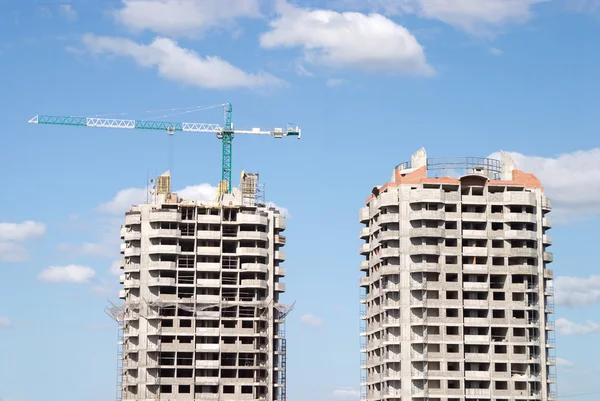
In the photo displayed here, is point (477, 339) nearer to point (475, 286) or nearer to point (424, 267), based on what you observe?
point (475, 286)

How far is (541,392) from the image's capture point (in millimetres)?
196375

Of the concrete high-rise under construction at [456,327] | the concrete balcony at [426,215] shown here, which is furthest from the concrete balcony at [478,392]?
the concrete balcony at [426,215]

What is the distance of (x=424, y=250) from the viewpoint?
19850 cm

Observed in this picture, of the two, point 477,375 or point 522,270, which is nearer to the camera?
point 477,375

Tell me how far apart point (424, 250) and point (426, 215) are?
5.38 m

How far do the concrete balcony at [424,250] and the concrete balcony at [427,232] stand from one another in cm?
177

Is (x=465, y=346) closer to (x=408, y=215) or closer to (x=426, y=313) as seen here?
(x=426, y=313)

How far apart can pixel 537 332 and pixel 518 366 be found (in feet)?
20.5

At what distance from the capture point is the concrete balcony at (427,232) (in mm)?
198250

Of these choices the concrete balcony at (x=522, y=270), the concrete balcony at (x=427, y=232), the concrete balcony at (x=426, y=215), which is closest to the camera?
the concrete balcony at (x=427, y=232)

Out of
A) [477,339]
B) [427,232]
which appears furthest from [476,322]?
[427,232]

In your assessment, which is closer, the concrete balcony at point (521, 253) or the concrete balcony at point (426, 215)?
the concrete balcony at point (426, 215)

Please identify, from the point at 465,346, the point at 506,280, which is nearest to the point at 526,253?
the point at 506,280

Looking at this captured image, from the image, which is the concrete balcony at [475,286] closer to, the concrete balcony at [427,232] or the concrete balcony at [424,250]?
the concrete balcony at [424,250]
